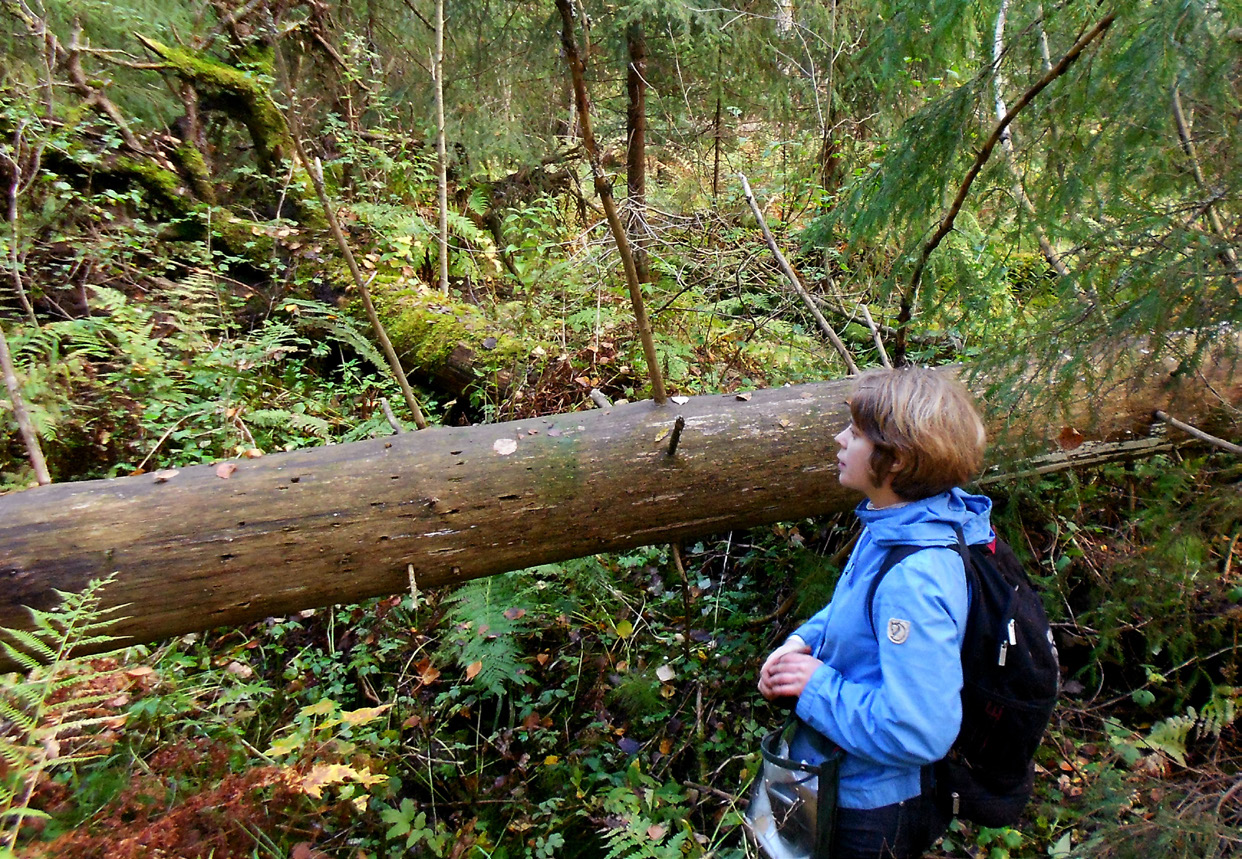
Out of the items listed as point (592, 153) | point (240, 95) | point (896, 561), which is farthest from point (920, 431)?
point (240, 95)

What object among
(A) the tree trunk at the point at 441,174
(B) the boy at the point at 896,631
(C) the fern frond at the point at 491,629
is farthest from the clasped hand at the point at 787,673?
(A) the tree trunk at the point at 441,174

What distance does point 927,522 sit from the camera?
1730mm

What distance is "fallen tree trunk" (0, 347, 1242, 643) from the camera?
8.20ft

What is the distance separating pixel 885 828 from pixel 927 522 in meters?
0.87

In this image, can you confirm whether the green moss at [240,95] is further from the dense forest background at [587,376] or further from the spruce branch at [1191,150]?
the spruce branch at [1191,150]

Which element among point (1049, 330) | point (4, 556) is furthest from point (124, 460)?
point (1049, 330)

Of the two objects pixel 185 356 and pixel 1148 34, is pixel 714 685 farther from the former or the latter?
pixel 185 356

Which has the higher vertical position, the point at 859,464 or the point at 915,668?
the point at 859,464

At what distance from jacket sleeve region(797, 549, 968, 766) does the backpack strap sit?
3cm

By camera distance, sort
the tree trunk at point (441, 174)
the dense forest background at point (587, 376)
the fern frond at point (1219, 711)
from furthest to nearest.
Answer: the tree trunk at point (441, 174) → the fern frond at point (1219, 711) → the dense forest background at point (587, 376)

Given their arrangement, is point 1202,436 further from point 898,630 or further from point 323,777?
point 323,777

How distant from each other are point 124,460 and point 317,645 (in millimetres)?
1766

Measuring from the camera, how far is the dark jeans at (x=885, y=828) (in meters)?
1.86

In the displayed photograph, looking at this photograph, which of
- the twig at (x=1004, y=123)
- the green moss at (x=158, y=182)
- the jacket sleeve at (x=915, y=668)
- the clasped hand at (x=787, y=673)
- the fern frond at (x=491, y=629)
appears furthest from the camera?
the green moss at (x=158, y=182)
